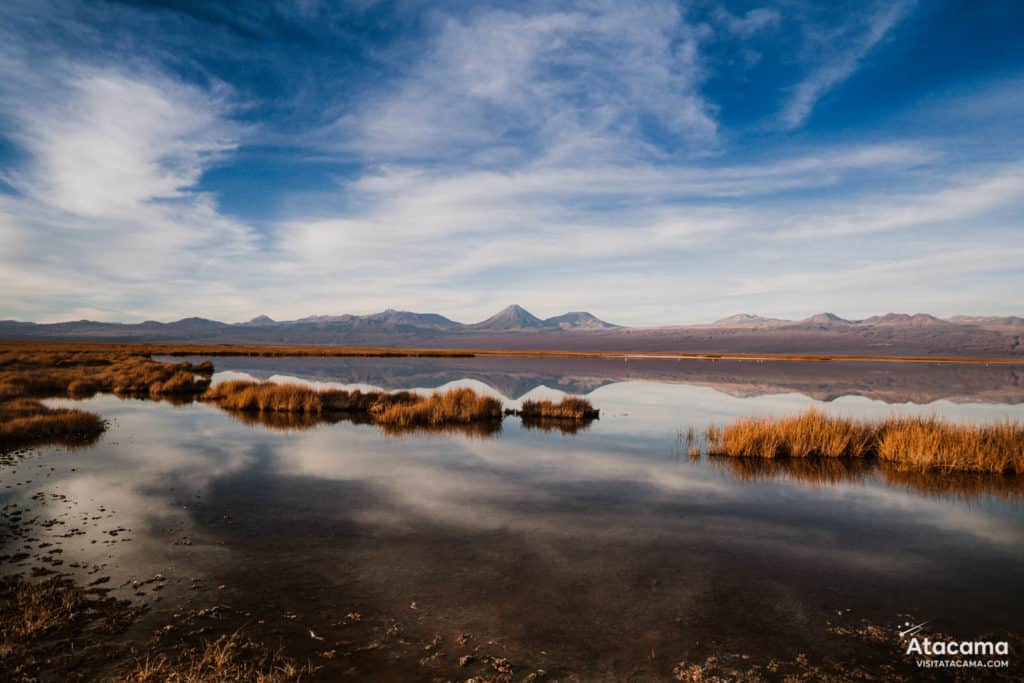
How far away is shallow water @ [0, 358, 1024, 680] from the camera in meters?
6.34

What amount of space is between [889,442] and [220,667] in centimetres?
1828

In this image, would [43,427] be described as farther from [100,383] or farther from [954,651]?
[954,651]

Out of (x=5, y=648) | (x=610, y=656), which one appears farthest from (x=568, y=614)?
(x=5, y=648)

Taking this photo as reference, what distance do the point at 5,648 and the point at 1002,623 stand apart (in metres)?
11.1

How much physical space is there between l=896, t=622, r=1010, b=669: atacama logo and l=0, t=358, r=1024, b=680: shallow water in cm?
Answer: 24

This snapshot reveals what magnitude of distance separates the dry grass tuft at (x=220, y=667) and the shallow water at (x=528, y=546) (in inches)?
12.3

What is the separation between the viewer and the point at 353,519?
34.4 feet

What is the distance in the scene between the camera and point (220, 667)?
5.33 m

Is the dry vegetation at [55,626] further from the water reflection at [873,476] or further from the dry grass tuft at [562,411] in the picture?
the dry grass tuft at [562,411]

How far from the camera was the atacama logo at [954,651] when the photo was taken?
19.2 ft

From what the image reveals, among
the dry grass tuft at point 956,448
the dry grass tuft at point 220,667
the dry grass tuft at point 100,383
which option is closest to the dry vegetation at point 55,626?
the dry grass tuft at point 220,667

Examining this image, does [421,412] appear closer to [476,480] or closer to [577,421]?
[577,421]

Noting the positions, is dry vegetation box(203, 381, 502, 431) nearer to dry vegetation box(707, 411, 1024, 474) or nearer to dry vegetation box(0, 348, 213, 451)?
dry vegetation box(0, 348, 213, 451)

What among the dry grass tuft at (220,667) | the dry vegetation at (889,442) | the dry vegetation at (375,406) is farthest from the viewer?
the dry vegetation at (375,406)
